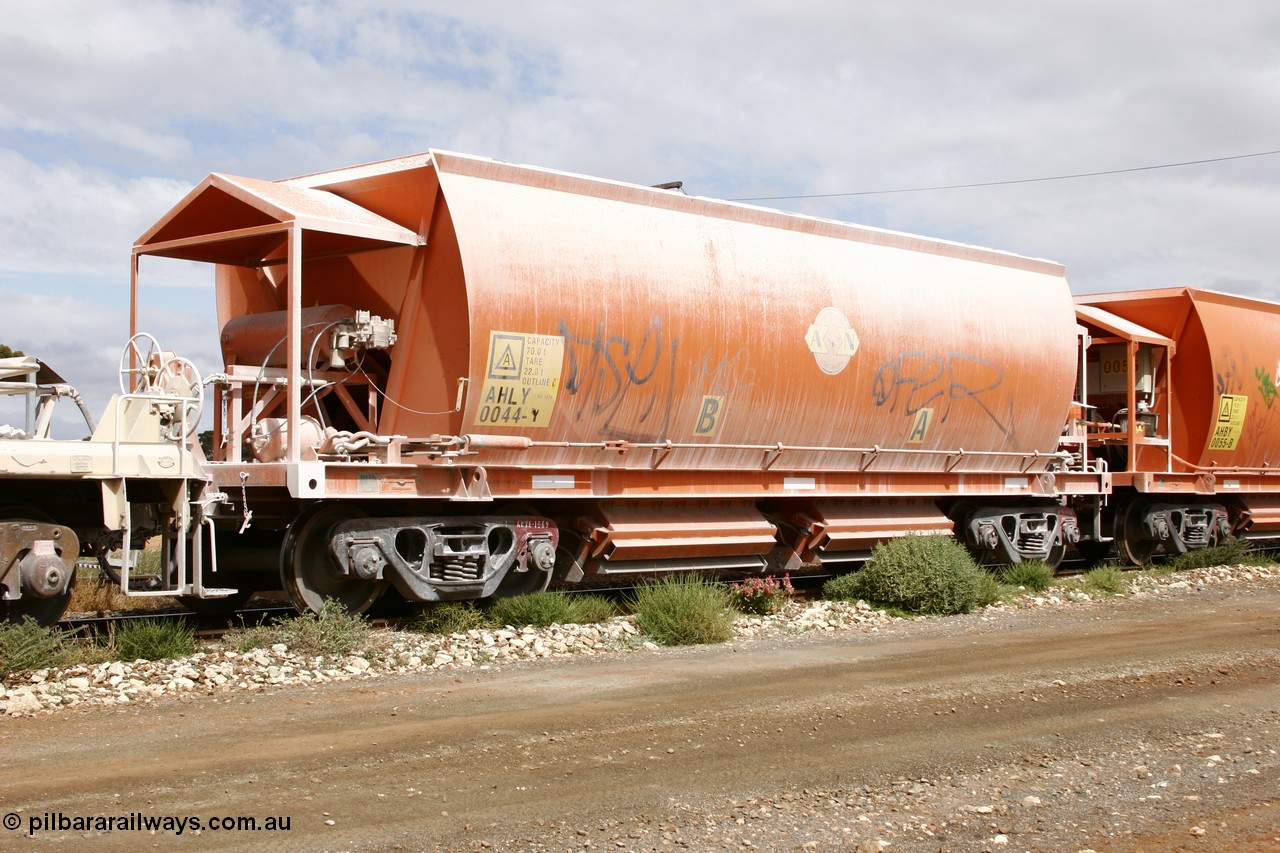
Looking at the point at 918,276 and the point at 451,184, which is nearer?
the point at 451,184

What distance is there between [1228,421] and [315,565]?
14.4m

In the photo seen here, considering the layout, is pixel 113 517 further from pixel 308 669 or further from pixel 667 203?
pixel 667 203

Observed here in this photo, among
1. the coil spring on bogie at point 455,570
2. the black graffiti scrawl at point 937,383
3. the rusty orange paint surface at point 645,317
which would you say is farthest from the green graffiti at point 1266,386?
the coil spring on bogie at point 455,570

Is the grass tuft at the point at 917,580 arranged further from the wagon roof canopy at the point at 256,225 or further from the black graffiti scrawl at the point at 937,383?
the wagon roof canopy at the point at 256,225

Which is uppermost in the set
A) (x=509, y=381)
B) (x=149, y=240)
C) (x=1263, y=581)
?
(x=149, y=240)

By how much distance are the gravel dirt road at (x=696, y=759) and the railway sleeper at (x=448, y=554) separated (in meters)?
1.72

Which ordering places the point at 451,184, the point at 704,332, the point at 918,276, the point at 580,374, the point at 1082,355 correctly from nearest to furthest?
the point at 451,184, the point at 580,374, the point at 704,332, the point at 918,276, the point at 1082,355

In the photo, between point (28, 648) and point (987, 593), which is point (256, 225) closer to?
point (28, 648)

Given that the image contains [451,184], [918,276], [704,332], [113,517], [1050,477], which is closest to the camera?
[113,517]

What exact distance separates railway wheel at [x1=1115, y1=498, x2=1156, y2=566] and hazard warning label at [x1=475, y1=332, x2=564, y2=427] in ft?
37.0

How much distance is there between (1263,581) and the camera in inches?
704

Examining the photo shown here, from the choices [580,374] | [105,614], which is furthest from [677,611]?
[105,614]

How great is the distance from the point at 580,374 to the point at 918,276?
5.48m

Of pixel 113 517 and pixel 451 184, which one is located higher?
pixel 451 184
